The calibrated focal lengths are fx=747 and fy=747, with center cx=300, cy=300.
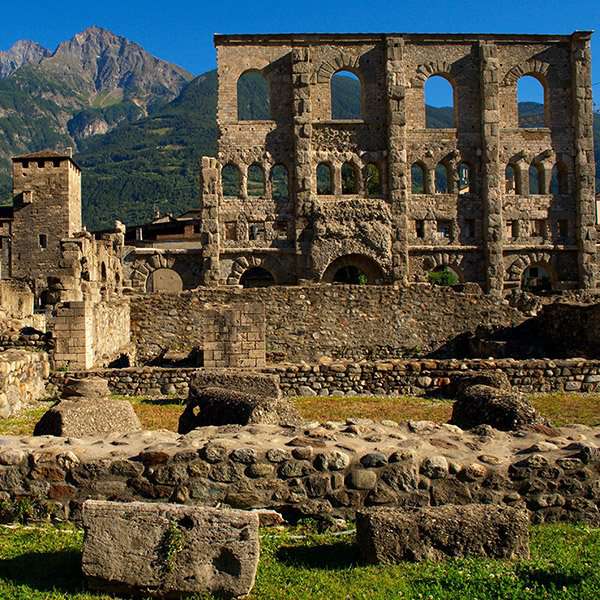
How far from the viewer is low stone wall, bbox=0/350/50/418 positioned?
12193 mm

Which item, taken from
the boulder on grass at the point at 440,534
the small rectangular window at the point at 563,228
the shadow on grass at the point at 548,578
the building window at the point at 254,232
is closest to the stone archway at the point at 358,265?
the building window at the point at 254,232

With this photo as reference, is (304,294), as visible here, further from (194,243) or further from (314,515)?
(194,243)

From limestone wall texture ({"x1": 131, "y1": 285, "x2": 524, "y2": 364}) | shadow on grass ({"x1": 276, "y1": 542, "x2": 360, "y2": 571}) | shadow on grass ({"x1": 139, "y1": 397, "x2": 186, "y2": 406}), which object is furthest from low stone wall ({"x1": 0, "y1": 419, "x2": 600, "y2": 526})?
limestone wall texture ({"x1": 131, "y1": 285, "x2": 524, "y2": 364})

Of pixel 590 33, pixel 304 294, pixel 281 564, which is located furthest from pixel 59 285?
pixel 590 33

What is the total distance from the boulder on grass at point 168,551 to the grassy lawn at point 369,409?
6.23 meters

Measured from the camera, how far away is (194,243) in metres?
54.7

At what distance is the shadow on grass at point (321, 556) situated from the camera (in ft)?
16.4

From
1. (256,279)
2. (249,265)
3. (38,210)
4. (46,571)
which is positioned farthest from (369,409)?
(38,210)

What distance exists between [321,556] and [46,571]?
72.2 inches

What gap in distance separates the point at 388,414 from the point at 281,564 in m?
7.35

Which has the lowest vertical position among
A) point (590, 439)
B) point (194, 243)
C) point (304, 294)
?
point (590, 439)

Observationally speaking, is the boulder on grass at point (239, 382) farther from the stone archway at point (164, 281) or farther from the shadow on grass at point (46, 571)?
the stone archway at point (164, 281)

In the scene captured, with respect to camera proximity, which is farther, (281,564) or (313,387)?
(313,387)

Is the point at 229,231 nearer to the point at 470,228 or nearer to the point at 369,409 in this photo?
the point at 470,228
